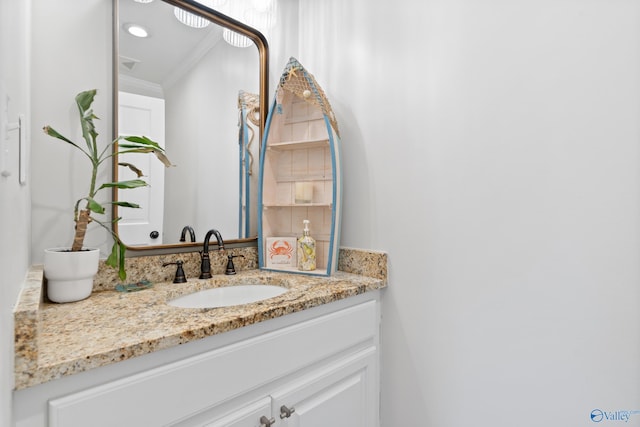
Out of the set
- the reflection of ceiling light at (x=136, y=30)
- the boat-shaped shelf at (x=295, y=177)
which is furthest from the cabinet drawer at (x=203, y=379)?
the reflection of ceiling light at (x=136, y=30)

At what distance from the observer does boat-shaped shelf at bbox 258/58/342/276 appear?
1481 millimetres

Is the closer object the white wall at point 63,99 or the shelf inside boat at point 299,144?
the white wall at point 63,99

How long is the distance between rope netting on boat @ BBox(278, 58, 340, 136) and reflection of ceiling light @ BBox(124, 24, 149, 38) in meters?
0.56

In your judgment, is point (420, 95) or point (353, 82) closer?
point (420, 95)

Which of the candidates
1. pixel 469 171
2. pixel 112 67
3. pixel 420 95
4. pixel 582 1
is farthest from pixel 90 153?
pixel 582 1

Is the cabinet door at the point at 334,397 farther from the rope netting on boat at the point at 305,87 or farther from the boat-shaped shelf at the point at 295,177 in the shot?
the rope netting on boat at the point at 305,87

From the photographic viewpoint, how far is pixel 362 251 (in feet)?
4.84

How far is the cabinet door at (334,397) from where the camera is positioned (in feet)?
3.37

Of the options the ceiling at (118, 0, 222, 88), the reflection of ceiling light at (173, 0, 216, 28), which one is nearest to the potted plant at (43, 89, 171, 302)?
the ceiling at (118, 0, 222, 88)

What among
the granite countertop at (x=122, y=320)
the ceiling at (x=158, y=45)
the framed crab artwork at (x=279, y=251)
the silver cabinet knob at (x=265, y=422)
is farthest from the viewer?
the framed crab artwork at (x=279, y=251)

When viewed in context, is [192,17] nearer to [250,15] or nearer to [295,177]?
[250,15]

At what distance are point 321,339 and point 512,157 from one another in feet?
2.83

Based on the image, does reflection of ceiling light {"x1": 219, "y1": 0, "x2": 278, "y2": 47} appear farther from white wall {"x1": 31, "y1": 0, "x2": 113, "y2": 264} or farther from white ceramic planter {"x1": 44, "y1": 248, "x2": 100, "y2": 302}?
white ceramic planter {"x1": 44, "y1": 248, "x2": 100, "y2": 302}

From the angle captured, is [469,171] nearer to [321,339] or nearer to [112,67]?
[321,339]
